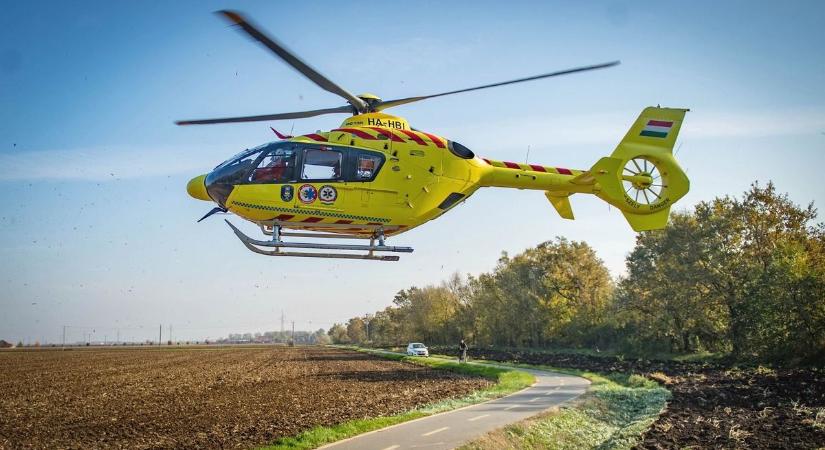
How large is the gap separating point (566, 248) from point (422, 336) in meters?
43.1

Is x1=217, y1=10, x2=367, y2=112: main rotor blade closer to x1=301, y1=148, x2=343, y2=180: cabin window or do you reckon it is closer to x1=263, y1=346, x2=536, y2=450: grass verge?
x1=301, y1=148, x2=343, y2=180: cabin window

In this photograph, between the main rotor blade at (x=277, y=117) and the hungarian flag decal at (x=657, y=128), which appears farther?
the hungarian flag decal at (x=657, y=128)

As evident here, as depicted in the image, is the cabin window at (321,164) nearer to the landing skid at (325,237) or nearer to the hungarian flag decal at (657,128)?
the landing skid at (325,237)

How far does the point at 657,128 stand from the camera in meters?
15.5

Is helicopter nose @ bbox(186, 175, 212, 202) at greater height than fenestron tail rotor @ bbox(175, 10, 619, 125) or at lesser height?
lesser

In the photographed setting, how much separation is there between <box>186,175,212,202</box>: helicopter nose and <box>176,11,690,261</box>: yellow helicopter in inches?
0.9

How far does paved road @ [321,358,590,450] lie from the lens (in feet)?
42.7

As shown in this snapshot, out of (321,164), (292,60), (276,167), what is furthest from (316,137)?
(292,60)

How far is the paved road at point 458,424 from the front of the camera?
13000mm

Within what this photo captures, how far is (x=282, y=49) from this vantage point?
9.68 meters

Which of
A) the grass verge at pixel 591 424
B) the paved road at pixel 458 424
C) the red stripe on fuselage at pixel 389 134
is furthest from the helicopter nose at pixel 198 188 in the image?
the grass verge at pixel 591 424

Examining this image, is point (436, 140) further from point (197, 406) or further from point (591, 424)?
point (197, 406)

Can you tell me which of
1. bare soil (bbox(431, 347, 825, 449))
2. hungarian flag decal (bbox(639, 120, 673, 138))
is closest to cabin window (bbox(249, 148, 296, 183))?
hungarian flag decal (bbox(639, 120, 673, 138))

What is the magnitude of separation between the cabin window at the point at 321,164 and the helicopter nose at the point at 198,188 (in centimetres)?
225
